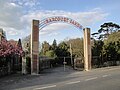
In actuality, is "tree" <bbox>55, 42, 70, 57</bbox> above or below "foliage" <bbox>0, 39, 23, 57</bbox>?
above

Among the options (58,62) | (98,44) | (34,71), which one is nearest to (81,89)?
(34,71)

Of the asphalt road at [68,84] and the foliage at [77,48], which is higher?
the foliage at [77,48]

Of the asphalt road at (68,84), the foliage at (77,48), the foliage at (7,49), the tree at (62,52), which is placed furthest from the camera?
the tree at (62,52)

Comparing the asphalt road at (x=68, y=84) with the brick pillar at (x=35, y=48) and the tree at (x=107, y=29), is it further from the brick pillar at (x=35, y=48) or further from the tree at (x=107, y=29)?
the tree at (x=107, y=29)

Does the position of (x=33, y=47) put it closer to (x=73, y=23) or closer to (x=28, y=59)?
(x=28, y=59)

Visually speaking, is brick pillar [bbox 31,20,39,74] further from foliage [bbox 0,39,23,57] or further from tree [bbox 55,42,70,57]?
tree [bbox 55,42,70,57]

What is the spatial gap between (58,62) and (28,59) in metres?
34.7

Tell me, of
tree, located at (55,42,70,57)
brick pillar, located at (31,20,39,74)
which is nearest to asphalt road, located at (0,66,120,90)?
brick pillar, located at (31,20,39,74)

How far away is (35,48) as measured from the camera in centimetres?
3531

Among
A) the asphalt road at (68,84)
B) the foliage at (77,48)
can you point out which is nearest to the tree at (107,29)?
the foliage at (77,48)

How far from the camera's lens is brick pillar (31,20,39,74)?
34.8 meters

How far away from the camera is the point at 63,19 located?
40.2 meters

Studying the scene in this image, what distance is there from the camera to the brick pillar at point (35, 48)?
34844 mm

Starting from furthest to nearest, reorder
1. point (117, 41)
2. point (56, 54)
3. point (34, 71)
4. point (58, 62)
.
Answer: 1. point (56, 54)
2. point (58, 62)
3. point (117, 41)
4. point (34, 71)
